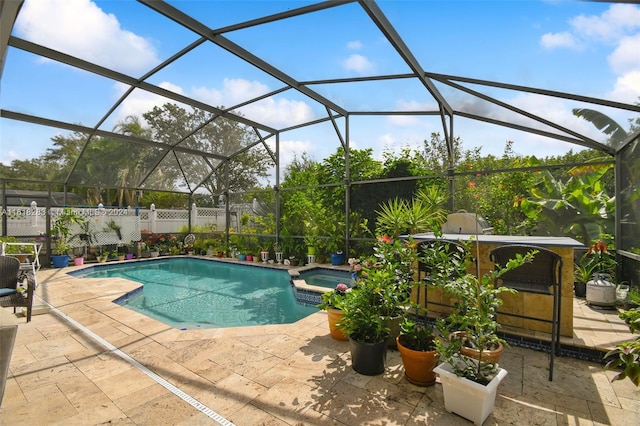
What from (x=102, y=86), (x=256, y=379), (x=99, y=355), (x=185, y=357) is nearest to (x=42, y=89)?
(x=102, y=86)

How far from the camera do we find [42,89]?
5719 millimetres

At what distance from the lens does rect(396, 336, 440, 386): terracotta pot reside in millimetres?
2428

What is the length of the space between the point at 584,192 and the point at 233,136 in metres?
8.92

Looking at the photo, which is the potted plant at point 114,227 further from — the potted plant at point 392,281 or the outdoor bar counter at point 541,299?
the outdoor bar counter at point 541,299

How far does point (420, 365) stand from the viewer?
2453mm

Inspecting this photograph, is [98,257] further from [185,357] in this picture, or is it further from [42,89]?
[185,357]

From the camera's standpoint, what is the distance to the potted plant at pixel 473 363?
201 centimetres

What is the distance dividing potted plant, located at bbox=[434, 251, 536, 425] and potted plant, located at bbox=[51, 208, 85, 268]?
10.5 m

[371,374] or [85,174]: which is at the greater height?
[85,174]

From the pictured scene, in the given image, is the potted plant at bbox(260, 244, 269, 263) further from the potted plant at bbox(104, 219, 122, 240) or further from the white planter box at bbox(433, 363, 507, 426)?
the white planter box at bbox(433, 363, 507, 426)

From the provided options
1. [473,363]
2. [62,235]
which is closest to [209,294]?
[62,235]

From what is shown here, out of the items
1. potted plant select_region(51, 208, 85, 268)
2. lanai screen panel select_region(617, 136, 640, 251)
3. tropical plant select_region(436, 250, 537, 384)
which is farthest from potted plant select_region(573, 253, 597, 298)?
potted plant select_region(51, 208, 85, 268)

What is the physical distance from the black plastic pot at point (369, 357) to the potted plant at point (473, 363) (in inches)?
23.0

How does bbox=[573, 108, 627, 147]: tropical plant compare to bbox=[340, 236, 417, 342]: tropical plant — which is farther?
bbox=[573, 108, 627, 147]: tropical plant
